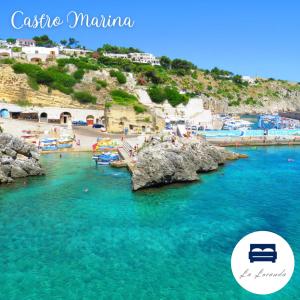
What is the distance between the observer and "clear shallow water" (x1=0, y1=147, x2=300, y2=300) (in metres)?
12.8

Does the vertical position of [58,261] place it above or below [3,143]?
below

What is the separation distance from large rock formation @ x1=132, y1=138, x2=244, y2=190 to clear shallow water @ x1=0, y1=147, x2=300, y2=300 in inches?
32.0

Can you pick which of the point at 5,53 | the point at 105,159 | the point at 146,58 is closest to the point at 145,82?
the point at 5,53

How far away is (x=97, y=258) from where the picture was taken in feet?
48.3

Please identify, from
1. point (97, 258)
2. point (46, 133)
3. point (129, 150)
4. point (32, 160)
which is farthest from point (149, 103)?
point (97, 258)

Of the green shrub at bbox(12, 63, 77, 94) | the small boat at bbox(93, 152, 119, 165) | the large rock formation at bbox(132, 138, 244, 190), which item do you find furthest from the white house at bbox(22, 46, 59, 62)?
the large rock formation at bbox(132, 138, 244, 190)

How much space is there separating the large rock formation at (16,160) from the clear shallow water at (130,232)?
0.99 meters

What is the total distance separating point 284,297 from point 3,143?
2161cm

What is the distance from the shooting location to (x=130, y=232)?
17.3 m

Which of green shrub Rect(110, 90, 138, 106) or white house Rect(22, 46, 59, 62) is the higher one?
white house Rect(22, 46, 59, 62)

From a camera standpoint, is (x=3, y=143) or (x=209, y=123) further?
(x=209, y=123)

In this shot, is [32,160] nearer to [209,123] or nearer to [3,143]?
[3,143]

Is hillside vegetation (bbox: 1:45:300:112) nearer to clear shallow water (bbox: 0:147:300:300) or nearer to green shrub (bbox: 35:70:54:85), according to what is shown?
green shrub (bbox: 35:70:54:85)

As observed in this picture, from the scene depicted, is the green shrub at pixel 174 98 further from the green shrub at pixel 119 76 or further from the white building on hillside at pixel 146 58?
the white building on hillside at pixel 146 58
